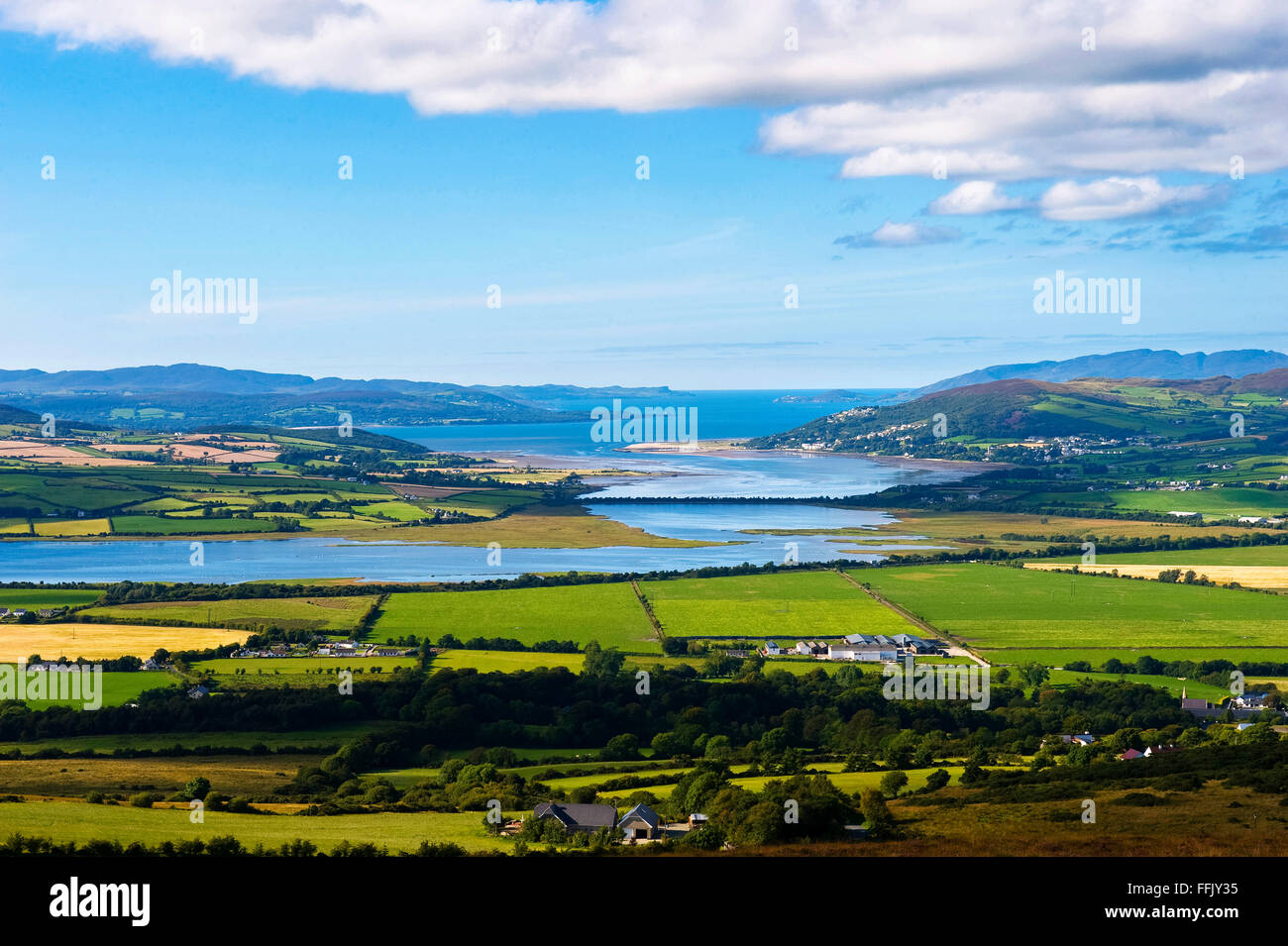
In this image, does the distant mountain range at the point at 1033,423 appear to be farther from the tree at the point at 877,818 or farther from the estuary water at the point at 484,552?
the tree at the point at 877,818

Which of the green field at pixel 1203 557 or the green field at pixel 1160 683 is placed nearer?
the green field at pixel 1160 683

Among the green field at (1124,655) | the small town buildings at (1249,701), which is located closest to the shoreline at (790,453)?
the green field at (1124,655)

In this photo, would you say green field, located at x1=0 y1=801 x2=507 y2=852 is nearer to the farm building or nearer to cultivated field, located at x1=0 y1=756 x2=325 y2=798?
cultivated field, located at x1=0 y1=756 x2=325 y2=798

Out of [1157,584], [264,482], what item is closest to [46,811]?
[1157,584]

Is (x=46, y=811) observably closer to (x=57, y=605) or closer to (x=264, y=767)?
(x=264, y=767)

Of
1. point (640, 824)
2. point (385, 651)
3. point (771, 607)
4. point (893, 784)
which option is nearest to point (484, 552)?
point (771, 607)
